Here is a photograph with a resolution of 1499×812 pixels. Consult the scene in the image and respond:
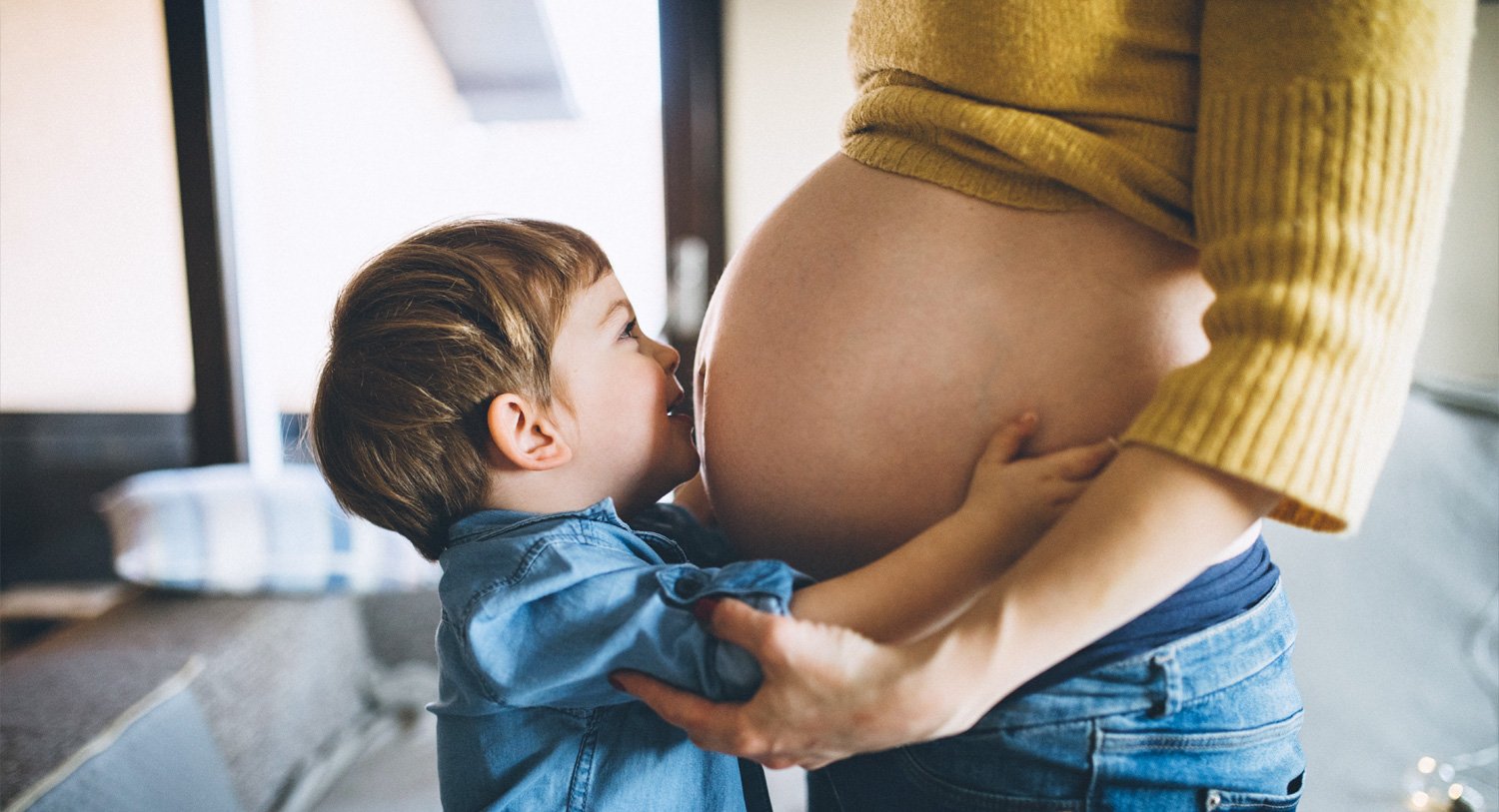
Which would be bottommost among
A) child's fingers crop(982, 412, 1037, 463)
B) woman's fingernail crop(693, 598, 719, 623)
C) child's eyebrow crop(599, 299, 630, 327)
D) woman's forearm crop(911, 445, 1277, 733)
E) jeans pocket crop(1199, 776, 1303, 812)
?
jeans pocket crop(1199, 776, 1303, 812)

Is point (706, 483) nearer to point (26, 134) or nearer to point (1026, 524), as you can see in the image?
point (1026, 524)

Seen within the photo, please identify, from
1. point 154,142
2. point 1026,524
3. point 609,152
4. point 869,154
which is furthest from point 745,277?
point 154,142

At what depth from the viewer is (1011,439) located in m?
0.54

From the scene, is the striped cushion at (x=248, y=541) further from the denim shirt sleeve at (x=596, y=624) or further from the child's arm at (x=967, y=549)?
the child's arm at (x=967, y=549)

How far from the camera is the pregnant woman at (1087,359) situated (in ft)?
1.38

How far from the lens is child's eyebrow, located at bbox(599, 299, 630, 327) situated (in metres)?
0.76

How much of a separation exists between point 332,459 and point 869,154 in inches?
20.7

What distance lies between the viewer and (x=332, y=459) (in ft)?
2.40

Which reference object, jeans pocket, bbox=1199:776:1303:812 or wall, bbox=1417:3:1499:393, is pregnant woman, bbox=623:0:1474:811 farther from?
wall, bbox=1417:3:1499:393

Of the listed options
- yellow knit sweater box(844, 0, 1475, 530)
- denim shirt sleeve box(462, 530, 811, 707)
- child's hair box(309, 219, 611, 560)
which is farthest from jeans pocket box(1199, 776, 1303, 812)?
child's hair box(309, 219, 611, 560)

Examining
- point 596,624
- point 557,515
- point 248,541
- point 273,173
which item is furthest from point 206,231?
point 596,624

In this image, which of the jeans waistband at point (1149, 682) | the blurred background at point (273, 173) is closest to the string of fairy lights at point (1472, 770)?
the jeans waistband at point (1149, 682)

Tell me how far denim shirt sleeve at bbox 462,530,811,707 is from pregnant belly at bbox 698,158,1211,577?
0.08 m

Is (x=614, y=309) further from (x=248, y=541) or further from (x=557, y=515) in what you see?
(x=248, y=541)
